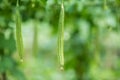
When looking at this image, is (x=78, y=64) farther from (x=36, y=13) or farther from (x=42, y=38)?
(x=42, y=38)

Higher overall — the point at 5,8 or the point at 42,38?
the point at 5,8

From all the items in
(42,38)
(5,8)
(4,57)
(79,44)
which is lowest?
(42,38)

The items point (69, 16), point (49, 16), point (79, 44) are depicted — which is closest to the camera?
point (49, 16)

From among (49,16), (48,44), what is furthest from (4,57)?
(48,44)

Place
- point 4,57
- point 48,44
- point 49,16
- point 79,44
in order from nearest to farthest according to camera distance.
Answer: point 4,57, point 49,16, point 79,44, point 48,44

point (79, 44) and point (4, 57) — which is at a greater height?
point (4, 57)

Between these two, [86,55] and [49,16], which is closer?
[49,16]

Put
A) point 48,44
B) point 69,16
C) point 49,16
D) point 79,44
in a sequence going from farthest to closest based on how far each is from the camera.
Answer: point 48,44, point 79,44, point 69,16, point 49,16

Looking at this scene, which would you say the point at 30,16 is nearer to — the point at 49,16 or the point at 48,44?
the point at 49,16

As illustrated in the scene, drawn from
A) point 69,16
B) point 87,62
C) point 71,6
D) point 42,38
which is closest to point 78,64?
point 87,62
